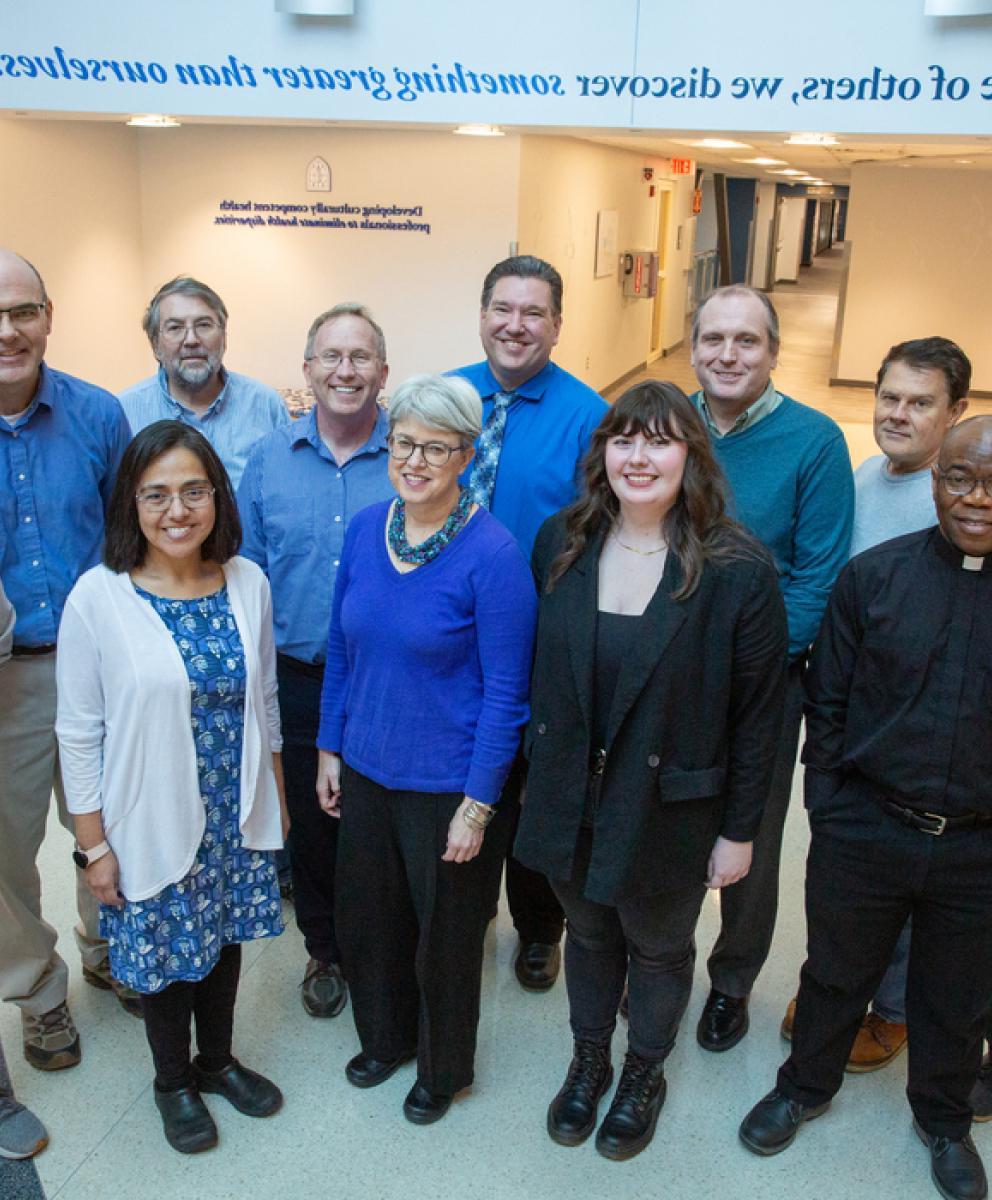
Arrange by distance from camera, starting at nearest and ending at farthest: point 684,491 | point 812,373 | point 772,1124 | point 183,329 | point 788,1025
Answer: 1. point 684,491
2. point 772,1124
3. point 788,1025
4. point 183,329
5. point 812,373

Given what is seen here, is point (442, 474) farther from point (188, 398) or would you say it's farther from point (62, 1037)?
point (62, 1037)

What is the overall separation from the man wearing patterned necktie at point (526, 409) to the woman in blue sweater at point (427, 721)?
43cm

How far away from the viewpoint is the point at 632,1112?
239 cm

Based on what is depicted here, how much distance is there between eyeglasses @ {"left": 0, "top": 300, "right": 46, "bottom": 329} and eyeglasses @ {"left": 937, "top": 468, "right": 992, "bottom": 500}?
1979 mm

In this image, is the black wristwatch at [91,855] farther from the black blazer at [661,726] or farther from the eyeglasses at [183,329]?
A: the eyeglasses at [183,329]

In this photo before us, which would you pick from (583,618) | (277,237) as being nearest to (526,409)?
(583,618)

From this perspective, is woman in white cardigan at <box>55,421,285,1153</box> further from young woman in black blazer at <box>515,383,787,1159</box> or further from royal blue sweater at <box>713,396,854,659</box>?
royal blue sweater at <box>713,396,854,659</box>

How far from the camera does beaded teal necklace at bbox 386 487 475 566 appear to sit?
6.89 feet

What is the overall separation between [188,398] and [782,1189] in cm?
269

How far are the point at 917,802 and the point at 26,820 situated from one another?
6.61ft

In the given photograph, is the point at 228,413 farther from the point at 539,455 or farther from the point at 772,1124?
the point at 772,1124

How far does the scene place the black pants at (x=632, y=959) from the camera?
2.22 meters

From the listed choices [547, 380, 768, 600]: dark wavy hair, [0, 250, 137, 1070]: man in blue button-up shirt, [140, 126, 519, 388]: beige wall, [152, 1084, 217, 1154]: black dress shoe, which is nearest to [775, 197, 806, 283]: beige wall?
[140, 126, 519, 388]: beige wall

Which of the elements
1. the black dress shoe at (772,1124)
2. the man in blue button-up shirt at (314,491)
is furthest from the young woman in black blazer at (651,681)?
the man in blue button-up shirt at (314,491)
